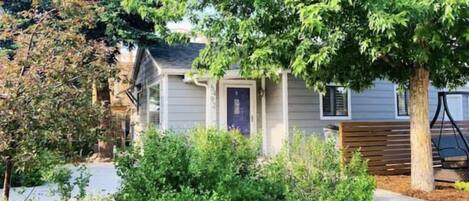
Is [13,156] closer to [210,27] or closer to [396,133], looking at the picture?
[210,27]

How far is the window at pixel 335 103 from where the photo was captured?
1202 centimetres

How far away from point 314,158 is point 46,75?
122 inches

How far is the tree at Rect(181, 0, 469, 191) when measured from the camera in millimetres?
4996

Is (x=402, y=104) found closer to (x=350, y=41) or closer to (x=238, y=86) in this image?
(x=238, y=86)

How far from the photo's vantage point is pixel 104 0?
1230 centimetres

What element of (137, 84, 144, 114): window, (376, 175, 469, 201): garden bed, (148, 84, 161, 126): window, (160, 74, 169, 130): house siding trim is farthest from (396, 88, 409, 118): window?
(137, 84, 144, 114): window

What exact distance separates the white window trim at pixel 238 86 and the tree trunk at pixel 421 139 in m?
5.42

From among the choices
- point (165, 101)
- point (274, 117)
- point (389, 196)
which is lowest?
point (389, 196)

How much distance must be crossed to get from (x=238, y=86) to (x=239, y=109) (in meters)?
0.64

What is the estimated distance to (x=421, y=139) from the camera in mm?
7043

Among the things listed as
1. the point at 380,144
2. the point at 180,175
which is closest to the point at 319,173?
the point at 180,175

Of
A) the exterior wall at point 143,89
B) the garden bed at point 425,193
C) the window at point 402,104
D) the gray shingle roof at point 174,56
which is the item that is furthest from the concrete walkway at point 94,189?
the window at point 402,104

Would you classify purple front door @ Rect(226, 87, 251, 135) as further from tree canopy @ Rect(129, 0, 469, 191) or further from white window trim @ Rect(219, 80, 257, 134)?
tree canopy @ Rect(129, 0, 469, 191)

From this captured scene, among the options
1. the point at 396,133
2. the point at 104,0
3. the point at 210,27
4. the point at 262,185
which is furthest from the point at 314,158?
the point at 104,0
